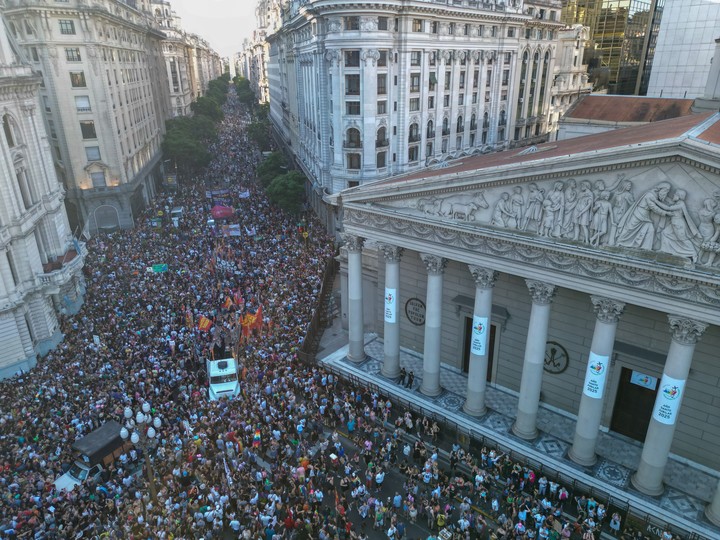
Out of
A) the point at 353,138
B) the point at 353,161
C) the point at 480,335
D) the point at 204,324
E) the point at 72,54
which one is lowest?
the point at 204,324

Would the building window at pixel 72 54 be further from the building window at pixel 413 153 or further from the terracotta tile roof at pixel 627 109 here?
the terracotta tile roof at pixel 627 109

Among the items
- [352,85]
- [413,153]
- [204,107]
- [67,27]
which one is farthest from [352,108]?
[204,107]

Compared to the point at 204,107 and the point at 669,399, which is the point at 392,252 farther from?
the point at 204,107

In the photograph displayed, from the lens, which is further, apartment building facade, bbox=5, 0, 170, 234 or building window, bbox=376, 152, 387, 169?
building window, bbox=376, 152, 387, 169

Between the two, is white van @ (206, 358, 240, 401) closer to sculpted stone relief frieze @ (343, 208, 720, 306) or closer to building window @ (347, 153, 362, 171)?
sculpted stone relief frieze @ (343, 208, 720, 306)

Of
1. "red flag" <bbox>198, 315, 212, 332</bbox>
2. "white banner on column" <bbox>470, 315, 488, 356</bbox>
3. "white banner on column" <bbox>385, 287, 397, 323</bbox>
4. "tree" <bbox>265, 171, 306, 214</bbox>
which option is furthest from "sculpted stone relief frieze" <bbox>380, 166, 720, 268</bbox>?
"tree" <bbox>265, 171, 306, 214</bbox>

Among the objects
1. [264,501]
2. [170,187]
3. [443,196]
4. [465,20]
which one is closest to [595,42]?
[465,20]
